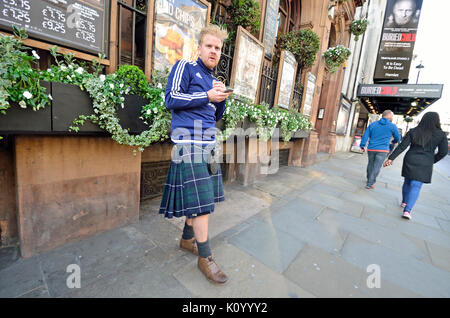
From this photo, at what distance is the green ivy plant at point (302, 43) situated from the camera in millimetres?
5730

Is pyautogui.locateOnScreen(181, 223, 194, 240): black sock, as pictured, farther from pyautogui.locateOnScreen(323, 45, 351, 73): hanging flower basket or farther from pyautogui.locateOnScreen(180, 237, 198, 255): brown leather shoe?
pyautogui.locateOnScreen(323, 45, 351, 73): hanging flower basket

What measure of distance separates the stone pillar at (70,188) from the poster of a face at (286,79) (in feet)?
13.8

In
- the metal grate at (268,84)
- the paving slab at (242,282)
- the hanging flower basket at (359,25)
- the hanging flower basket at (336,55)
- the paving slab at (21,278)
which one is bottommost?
the paving slab at (21,278)

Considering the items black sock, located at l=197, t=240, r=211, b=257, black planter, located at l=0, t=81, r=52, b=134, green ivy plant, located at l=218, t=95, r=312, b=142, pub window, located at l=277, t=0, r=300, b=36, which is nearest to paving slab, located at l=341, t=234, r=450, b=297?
black sock, located at l=197, t=240, r=211, b=257

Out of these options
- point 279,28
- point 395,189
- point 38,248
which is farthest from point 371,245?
point 279,28

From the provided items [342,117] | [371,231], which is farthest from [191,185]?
[342,117]

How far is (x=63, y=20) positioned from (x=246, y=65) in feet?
10.4

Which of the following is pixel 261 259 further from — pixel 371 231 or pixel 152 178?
pixel 152 178

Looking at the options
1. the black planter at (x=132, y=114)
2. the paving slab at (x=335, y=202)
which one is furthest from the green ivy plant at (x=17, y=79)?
the paving slab at (x=335, y=202)

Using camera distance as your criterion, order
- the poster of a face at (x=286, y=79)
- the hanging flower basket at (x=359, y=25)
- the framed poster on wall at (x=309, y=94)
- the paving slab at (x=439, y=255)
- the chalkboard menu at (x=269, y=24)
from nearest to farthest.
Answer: the paving slab at (x=439, y=255), the chalkboard menu at (x=269, y=24), the poster of a face at (x=286, y=79), the framed poster on wall at (x=309, y=94), the hanging flower basket at (x=359, y=25)

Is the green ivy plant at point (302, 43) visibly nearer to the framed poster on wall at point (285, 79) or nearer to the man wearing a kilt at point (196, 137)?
the framed poster on wall at point (285, 79)

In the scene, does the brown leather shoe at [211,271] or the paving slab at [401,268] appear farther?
the paving slab at [401,268]

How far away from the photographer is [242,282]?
186cm
